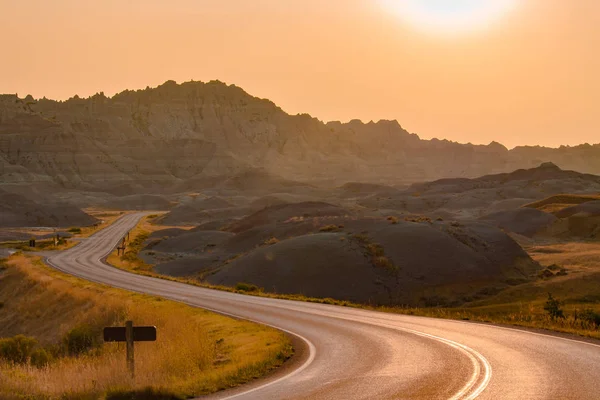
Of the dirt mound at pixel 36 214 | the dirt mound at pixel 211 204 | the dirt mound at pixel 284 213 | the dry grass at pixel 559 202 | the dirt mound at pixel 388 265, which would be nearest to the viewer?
the dirt mound at pixel 388 265

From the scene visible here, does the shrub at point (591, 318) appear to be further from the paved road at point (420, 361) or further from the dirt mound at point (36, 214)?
the dirt mound at point (36, 214)

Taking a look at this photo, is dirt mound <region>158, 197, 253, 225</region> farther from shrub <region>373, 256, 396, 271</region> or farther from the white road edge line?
the white road edge line

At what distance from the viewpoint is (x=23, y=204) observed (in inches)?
6191

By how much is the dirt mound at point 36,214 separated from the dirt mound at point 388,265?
318ft

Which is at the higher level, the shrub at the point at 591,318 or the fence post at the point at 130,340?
the fence post at the point at 130,340

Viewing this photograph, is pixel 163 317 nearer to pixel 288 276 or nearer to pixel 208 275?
pixel 288 276

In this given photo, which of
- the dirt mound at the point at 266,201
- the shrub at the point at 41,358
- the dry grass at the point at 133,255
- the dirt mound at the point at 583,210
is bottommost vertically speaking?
the shrub at the point at 41,358

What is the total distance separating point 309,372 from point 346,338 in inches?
244

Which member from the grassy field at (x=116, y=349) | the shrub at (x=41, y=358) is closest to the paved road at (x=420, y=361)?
the grassy field at (x=116, y=349)

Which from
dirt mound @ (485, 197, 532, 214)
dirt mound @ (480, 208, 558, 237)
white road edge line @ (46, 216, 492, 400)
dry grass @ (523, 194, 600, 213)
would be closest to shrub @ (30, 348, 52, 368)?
white road edge line @ (46, 216, 492, 400)

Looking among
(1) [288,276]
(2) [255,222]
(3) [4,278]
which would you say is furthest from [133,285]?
(2) [255,222]

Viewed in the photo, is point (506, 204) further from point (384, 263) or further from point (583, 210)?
point (384, 263)

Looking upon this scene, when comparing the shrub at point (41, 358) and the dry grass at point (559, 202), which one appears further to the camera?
the dry grass at point (559, 202)

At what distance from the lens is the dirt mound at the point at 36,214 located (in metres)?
148
